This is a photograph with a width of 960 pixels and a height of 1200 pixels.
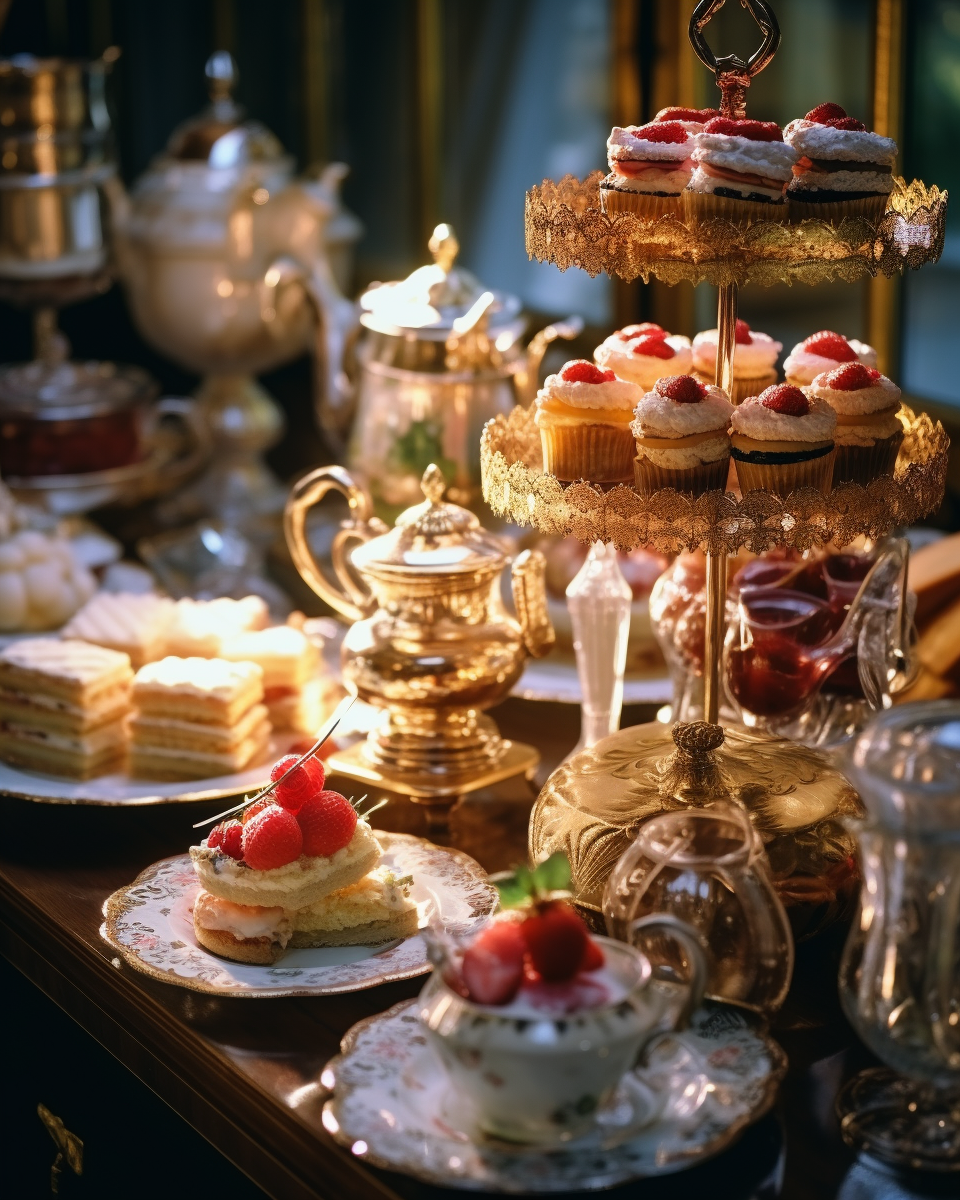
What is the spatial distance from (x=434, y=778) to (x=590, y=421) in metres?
0.38

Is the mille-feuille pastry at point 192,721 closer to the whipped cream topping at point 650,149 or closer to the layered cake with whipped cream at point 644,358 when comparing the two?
the layered cake with whipped cream at point 644,358

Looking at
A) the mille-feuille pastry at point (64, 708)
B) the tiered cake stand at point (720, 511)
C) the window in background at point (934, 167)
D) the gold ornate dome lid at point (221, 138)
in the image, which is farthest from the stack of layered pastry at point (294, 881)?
the gold ornate dome lid at point (221, 138)

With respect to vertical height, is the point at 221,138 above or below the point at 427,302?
above

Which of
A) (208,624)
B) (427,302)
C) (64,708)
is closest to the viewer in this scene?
(64,708)

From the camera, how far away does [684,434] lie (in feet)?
3.72

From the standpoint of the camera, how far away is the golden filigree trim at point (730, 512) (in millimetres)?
1133

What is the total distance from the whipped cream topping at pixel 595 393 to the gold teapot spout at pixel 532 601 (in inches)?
10.1

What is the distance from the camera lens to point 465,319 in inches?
67.9

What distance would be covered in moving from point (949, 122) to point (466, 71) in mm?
973

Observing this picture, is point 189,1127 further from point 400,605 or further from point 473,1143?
point 400,605

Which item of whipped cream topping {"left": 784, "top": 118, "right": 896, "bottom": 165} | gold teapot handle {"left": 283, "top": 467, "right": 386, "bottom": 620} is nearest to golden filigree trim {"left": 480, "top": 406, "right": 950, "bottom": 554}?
whipped cream topping {"left": 784, "top": 118, "right": 896, "bottom": 165}

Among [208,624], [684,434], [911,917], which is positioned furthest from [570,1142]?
[208,624]

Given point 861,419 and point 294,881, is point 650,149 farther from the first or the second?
point 294,881

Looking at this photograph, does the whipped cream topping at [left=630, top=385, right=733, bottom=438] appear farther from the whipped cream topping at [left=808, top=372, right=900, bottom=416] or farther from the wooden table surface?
the wooden table surface
